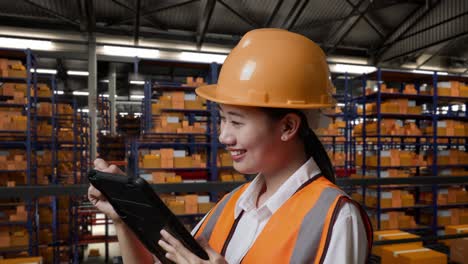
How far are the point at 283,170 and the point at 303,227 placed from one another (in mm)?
206

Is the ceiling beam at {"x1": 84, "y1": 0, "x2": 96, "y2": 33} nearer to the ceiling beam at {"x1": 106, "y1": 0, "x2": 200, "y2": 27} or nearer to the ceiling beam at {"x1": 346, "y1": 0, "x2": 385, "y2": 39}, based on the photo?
the ceiling beam at {"x1": 106, "y1": 0, "x2": 200, "y2": 27}

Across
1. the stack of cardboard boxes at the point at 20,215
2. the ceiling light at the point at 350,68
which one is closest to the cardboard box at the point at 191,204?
the stack of cardboard boxes at the point at 20,215

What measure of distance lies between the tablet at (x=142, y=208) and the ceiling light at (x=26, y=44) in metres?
11.4

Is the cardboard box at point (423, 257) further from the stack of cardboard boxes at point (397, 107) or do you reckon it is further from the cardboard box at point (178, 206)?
the stack of cardboard boxes at point (397, 107)

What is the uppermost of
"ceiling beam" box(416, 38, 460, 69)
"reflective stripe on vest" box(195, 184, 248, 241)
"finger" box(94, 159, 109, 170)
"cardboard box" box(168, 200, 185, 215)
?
"ceiling beam" box(416, 38, 460, 69)

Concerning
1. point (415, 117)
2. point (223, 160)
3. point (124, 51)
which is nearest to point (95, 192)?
point (223, 160)

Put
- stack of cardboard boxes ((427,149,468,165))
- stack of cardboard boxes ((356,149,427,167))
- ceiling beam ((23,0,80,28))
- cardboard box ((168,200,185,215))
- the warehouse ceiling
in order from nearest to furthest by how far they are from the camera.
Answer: cardboard box ((168,200,185,215)), stack of cardboard boxes ((356,149,427,167)), stack of cardboard boxes ((427,149,468,165)), ceiling beam ((23,0,80,28)), the warehouse ceiling

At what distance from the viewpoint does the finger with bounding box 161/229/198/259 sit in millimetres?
776

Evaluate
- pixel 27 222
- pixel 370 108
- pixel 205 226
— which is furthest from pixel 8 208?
pixel 370 108

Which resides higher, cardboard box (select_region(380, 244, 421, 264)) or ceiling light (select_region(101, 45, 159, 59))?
ceiling light (select_region(101, 45, 159, 59))

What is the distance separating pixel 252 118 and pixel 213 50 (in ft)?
38.0

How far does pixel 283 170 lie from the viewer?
992 millimetres

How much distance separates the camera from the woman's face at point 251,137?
2.95 feet

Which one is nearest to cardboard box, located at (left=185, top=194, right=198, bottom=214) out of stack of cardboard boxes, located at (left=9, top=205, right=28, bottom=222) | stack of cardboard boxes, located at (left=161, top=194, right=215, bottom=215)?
stack of cardboard boxes, located at (left=161, top=194, right=215, bottom=215)
